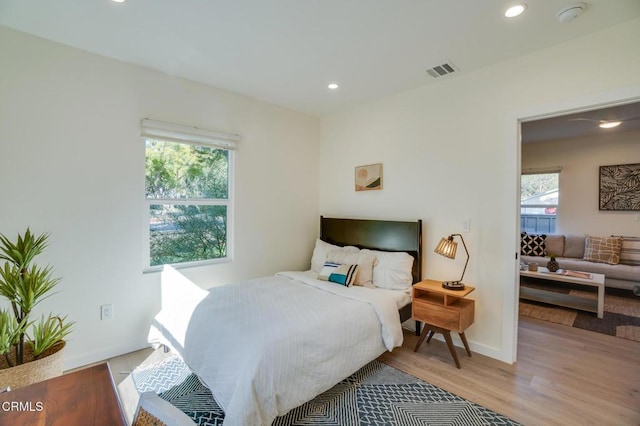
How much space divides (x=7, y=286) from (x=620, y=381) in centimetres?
419

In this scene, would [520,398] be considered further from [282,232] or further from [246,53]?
[246,53]

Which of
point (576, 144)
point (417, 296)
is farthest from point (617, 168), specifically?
point (417, 296)

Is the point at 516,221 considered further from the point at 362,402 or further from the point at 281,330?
the point at 281,330

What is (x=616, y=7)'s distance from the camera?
189 centimetres

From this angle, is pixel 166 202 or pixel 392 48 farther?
pixel 166 202

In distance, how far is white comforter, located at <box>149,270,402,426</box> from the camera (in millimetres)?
1649

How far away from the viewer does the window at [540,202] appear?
561cm

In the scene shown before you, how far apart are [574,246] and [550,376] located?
12.2ft

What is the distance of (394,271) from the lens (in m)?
2.97

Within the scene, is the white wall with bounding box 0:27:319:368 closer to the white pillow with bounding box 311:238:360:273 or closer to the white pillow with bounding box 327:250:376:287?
the white pillow with bounding box 311:238:360:273

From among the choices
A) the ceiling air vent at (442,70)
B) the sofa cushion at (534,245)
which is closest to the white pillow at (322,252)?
the ceiling air vent at (442,70)

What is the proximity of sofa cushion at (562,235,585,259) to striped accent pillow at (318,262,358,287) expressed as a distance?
434cm

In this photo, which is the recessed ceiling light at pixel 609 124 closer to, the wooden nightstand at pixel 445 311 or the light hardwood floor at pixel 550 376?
the light hardwood floor at pixel 550 376

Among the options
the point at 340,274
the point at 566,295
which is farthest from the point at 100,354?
the point at 566,295
